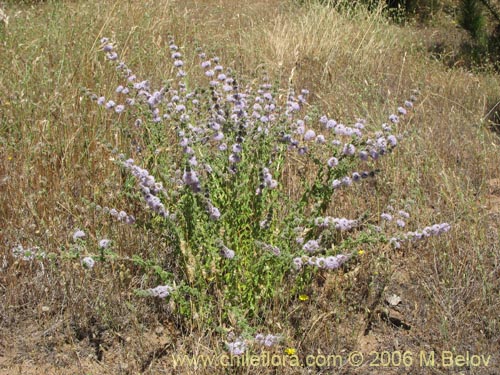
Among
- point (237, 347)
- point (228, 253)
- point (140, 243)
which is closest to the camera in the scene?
point (237, 347)

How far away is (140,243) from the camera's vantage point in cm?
258

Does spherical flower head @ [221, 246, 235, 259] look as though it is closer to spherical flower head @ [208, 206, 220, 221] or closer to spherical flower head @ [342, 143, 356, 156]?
spherical flower head @ [208, 206, 220, 221]

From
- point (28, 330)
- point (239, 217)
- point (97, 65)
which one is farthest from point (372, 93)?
point (28, 330)

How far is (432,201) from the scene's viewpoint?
299 cm

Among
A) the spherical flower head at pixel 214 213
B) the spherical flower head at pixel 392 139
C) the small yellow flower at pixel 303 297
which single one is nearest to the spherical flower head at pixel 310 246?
the small yellow flower at pixel 303 297

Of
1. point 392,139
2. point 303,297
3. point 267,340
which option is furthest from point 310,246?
point 392,139

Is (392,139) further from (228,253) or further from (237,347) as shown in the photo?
(237,347)

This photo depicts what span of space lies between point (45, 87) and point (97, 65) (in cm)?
42

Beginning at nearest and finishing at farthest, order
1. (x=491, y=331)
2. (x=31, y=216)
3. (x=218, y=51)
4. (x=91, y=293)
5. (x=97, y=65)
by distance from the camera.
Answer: (x=491, y=331) → (x=91, y=293) → (x=31, y=216) → (x=97, y=65) → (x=218, y=51)

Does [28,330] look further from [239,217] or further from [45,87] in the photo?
[45,87]

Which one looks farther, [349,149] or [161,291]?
[349,149]

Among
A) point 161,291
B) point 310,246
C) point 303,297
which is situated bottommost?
point 303,297

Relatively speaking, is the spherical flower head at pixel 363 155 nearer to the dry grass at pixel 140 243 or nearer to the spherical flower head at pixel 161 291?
the dry grass at pixel 140 243

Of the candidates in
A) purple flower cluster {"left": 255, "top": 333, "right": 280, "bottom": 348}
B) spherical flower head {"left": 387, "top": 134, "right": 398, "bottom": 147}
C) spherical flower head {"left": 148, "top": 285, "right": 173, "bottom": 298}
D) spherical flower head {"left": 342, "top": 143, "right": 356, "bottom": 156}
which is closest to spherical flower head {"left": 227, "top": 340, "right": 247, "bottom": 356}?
purple flower cluster {"left": 255, "top": 333, "right": 280, "bottom": 348}
